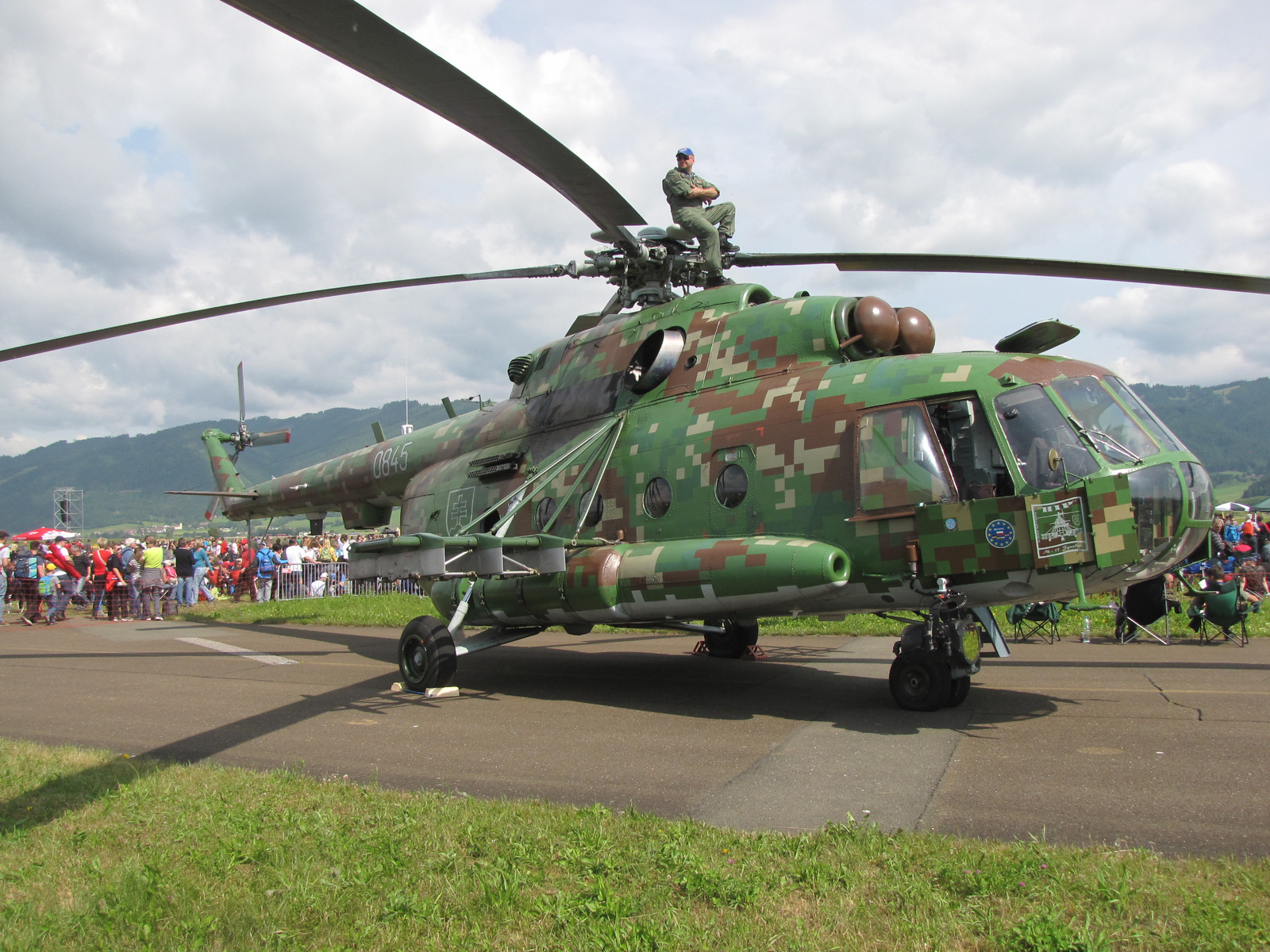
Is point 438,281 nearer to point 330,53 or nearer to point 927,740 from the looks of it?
point 330,53

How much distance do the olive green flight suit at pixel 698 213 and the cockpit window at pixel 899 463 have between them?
3.31m

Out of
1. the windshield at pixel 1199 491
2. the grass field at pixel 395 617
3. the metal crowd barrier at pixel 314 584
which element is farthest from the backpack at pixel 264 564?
the windshield at pixel 1199 491

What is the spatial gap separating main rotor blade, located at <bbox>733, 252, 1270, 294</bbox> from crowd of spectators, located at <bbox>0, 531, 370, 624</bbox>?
1173 cm

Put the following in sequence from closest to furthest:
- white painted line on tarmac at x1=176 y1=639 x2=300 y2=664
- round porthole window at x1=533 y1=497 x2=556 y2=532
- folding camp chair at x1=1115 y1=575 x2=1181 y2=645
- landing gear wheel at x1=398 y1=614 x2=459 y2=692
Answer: landing gear wheel at x1=398 y1=614 x2=459 y2=692 < round porthole window at x1=533 y1=497 x2=556 y2=532 < folding camp chair at x1=1115 y1=575 x2=1181 y2=645 < white painted line on tarmac at x1=176 y1=639 x2=300 y2=664

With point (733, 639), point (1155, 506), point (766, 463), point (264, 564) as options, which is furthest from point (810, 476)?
point (264, 564)

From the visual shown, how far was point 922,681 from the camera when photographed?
8.07 meters

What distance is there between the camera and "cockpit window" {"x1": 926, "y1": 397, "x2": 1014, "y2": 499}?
292 inches

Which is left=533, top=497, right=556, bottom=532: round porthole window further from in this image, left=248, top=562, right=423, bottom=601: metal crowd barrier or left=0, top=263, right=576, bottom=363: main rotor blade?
left=248, top=562, right=423, bottom=601: metal crowd barrier

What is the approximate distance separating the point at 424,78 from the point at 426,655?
Result: 19.8 ft

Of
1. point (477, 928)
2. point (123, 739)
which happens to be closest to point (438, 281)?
point (123, 739)

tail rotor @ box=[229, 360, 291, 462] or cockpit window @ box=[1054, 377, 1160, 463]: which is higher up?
tail rotor @ box=[229, 360, 291, 462]

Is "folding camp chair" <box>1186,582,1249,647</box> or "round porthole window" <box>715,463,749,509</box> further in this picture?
"folding camp chair" <box>1186,582,1249,647</box>

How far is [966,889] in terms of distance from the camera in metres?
3.90

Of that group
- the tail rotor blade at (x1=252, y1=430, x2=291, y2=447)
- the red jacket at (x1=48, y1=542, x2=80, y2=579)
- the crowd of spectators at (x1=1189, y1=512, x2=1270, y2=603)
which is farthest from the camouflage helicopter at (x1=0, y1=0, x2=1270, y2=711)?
the red jacket at (x1=48, y1=542, x2=80, y2=579)
